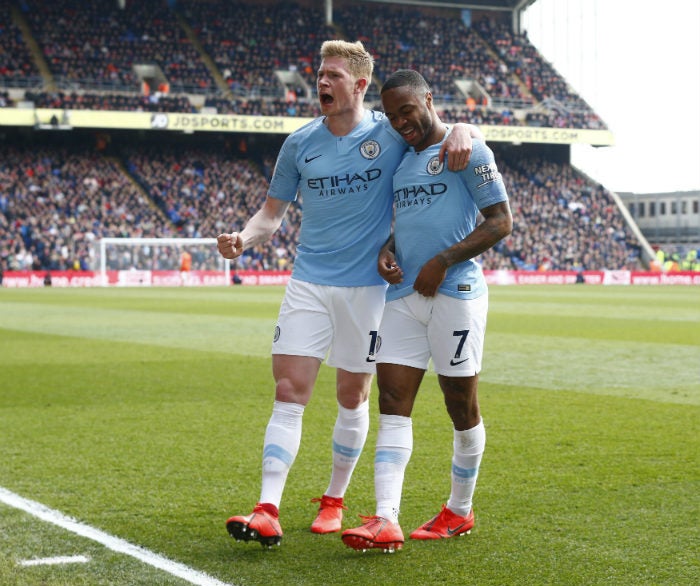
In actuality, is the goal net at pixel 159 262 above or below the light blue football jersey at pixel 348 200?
below

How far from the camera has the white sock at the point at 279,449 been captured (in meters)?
4.71

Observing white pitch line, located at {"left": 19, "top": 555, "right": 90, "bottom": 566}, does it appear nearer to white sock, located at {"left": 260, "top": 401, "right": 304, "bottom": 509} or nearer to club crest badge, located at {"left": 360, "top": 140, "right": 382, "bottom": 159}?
white sock, located at {"left": 260, "top": 401, "right": 304, "bottom": 509}

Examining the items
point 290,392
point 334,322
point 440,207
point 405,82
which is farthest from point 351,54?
point 290,392

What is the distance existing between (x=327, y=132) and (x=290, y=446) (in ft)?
5.03

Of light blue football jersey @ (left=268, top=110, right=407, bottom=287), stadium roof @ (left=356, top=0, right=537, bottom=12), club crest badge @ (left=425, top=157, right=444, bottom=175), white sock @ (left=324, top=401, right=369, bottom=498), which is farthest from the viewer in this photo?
stadium roof @ (left=356, top=0, right=537, bottom=12)

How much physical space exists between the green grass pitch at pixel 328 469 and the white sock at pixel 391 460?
0.25 meters

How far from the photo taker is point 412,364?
4.77m

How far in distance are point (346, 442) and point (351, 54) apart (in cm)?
189

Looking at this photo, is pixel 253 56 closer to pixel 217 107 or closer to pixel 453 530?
pixel 217 107

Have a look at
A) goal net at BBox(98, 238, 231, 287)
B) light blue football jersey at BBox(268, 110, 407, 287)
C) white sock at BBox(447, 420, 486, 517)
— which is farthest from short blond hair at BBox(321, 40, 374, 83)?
goal net at BBox(98, 238, 231, 287)

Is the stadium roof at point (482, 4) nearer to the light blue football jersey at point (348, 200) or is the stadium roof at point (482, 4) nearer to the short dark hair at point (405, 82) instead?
the light blue football jersey at point (348, 200)

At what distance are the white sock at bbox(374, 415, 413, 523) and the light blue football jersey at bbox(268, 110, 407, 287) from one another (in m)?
0.72

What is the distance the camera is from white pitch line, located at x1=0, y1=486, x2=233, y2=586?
4.19 meters

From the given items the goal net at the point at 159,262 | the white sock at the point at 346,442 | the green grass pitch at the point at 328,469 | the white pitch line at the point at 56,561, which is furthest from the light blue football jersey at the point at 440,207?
the goal net at the point at 159,262
